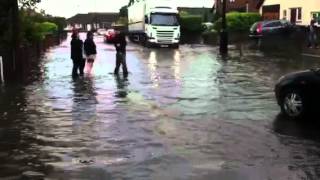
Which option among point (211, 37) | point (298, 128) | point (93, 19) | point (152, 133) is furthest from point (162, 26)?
point (93, 19)

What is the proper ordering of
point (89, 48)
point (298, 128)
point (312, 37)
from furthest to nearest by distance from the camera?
point (312, 37) → point (89, 48) → point (298, 128)

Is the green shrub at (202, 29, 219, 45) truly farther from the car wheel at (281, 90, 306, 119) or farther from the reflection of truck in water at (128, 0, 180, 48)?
the car wheel at (281, 90, 306, 119)

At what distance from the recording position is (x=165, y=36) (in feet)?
155

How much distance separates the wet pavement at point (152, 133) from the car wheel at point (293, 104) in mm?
227

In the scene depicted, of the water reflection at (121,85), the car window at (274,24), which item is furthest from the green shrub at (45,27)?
the car window at (274,24)

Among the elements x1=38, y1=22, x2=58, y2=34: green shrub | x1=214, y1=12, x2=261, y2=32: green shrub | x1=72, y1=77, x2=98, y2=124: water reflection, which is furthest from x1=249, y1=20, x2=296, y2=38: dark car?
x1=72, y1=77, x2=98, y2=124: water reflection

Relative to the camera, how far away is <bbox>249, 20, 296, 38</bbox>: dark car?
153 feet

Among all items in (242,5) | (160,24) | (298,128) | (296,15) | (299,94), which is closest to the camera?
(298,128)

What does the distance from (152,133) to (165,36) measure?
121 feet

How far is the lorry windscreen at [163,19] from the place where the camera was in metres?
48.2

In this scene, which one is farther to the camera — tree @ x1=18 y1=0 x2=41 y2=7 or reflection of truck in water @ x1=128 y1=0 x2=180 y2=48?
reflection of truck in water @ x1=128 y1=0 x2=180 y2=48

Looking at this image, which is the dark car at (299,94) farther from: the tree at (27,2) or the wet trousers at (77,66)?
the tree at (27,2)

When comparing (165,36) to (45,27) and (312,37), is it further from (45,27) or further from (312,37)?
(312,37)

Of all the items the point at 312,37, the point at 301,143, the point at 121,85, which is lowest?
the point at 121,85
